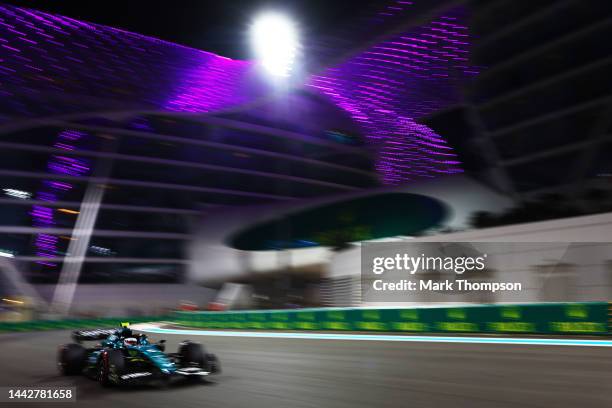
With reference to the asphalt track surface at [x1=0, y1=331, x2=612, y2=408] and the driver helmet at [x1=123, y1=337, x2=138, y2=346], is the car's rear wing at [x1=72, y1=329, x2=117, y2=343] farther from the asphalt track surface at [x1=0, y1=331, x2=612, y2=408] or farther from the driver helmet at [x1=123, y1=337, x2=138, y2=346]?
the asphalt track surface at [x1=0, y1=331, x2=612, y2=408]

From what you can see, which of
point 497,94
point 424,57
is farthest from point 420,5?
point 497,94

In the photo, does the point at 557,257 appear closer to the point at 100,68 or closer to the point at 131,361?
the point at 131,361

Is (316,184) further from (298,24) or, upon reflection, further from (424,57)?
(298,24)

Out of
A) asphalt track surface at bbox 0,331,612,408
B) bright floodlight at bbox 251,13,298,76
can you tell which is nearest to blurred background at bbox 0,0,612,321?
bright floodlight at bbox 251,13,298,76

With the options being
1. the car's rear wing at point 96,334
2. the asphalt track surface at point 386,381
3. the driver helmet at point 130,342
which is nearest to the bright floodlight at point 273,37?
the asphalt track surface at point 386,381

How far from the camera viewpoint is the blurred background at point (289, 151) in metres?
26.4

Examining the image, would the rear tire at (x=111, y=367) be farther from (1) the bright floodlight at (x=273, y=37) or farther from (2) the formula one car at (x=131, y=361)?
(1) the bright floodlight at (x=273, y=37)

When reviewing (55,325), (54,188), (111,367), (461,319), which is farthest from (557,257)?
(54,188)

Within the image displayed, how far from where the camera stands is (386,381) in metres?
7.15

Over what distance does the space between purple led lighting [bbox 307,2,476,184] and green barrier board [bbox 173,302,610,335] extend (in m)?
12.9

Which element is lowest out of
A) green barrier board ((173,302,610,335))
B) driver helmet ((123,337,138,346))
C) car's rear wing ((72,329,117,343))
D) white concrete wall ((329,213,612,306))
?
driver helmet ((123,337,138,346))

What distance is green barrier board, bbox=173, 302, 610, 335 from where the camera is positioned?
42.7ft

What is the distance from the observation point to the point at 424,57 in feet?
87.4

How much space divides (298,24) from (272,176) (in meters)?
43.9
